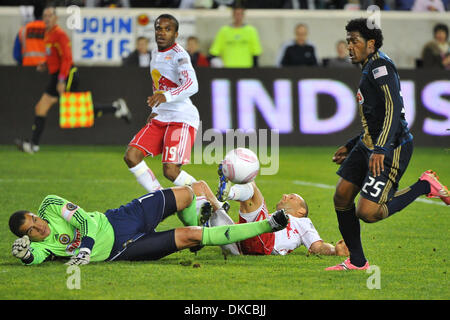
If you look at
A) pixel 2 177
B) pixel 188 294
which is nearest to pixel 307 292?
pixel 188 294

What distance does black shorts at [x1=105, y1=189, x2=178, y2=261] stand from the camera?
697 cm

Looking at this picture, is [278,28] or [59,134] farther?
[278,28]

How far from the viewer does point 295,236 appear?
776 cm

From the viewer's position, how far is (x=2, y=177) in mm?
12711

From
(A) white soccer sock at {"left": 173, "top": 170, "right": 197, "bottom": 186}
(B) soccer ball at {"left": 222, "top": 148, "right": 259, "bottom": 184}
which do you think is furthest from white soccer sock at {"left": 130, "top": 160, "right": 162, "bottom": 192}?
(B) soccer ball at {"left": 222, "top": 148, "right": 259, "bottom": 184}

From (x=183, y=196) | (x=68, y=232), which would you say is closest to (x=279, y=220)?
(x=183, y=196)

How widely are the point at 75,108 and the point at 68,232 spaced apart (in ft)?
31.2

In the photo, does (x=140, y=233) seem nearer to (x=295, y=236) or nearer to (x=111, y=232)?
(x=111, y=232)

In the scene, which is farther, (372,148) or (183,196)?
(183,196)

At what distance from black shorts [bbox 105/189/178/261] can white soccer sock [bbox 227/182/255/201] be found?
0.81 m

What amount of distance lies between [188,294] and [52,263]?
4.97ft

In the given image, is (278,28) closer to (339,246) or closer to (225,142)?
(225,142)

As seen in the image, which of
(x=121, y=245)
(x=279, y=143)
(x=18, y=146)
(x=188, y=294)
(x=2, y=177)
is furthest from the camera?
(x=279, y=143)

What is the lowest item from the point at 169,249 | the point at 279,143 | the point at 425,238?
the point at 279,143
